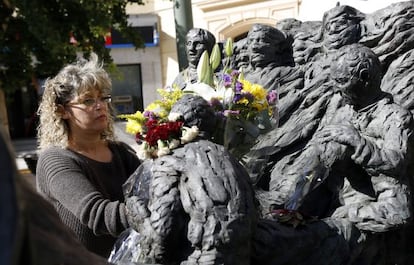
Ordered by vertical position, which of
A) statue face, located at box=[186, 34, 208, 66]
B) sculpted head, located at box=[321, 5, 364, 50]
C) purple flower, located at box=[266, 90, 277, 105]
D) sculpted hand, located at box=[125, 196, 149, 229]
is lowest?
sculpted hand, located at box=[125, 196, 149, 229]

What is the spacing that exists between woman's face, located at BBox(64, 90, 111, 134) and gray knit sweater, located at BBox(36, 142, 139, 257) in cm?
16

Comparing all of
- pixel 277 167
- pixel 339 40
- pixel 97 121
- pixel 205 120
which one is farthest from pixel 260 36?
pixel 205 120

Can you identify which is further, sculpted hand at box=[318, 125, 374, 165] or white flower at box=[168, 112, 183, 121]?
sculpted hand at box=[318, 125, 374, 165]

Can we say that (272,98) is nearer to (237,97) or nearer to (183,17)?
(237,97)

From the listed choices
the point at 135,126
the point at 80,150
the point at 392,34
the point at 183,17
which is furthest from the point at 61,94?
the point at 183,17

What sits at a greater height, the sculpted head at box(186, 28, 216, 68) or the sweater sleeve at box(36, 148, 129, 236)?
the sculpted head at box(186, 28, 216, 68)

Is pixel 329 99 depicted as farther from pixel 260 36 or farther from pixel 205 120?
pixel 205 120

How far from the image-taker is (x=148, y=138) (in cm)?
206

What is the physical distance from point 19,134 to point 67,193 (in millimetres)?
14469

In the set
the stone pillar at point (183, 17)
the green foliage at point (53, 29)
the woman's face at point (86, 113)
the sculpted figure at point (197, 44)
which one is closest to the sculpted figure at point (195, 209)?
the woman's face at point (86, 113)

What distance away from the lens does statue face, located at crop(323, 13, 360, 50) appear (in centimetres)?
308

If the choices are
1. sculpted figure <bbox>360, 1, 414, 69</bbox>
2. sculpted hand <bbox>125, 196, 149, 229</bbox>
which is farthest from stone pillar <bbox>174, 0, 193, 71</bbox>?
sculpted hand <bbox>125, 196, 149, 229</bbox>

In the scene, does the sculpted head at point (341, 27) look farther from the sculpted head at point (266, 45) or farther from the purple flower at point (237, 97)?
the purple flower at point (237, 97)

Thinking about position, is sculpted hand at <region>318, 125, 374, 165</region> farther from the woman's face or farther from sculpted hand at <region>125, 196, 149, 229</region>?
the woman's face
